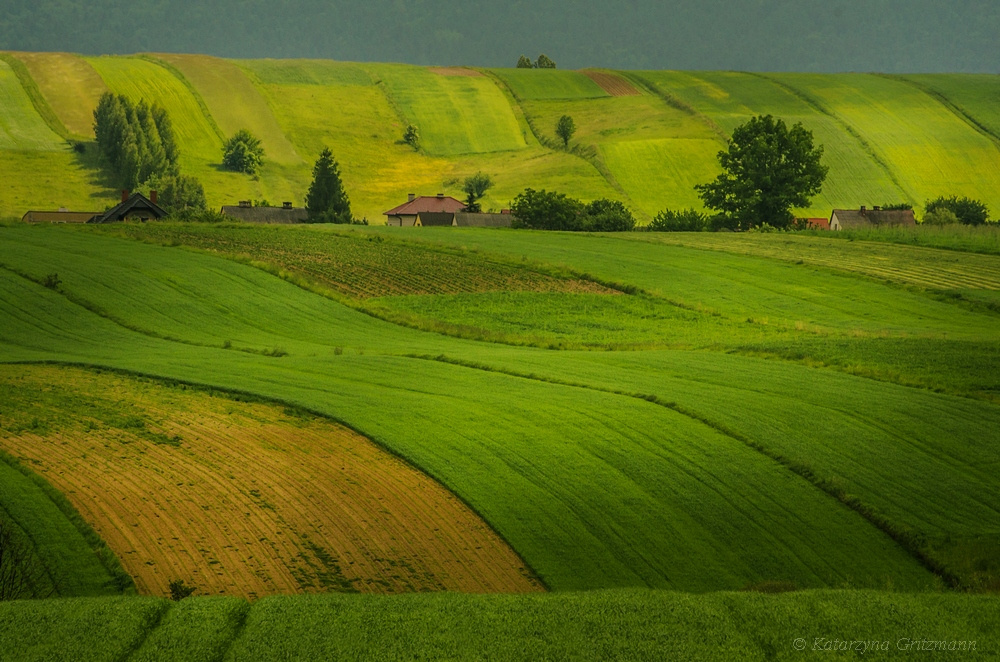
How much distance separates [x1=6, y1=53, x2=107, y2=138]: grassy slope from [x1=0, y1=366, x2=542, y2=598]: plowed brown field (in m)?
110

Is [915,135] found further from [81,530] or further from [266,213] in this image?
[81,530]

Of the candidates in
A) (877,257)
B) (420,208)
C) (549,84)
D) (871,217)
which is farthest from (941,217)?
(549,84)

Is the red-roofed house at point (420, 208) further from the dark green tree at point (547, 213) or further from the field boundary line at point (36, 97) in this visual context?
the field boundary line at point (36, 97)

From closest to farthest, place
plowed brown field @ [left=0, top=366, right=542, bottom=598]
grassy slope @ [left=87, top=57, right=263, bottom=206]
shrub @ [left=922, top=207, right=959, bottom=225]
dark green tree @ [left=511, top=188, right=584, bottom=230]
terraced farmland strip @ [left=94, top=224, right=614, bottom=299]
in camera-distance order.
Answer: plowed brown field @ [left=0, top=366, right=542, bottom=598]
terraced farmland strip @ [left=94, top=224, right=614, bottom=299]
dark green tree @ [left=511, top=188, right=584, bottom=230]
shrub @ [left=922, top=207, right=959, bottom=225]
grassy slope @ [left=87, top=57, right=263, bottom=206]

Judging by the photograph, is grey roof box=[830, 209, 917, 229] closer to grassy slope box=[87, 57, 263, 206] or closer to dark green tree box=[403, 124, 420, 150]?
dark green tree box=[403, 124, 420, 150]

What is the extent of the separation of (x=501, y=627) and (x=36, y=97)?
135 metres

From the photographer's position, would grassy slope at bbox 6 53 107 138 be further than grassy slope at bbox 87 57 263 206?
Yes

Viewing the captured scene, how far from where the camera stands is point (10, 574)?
16.8 metres

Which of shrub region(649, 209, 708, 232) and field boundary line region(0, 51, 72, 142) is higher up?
field boundary line region(0, 51, 72, 142)

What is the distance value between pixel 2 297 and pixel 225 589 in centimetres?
3086

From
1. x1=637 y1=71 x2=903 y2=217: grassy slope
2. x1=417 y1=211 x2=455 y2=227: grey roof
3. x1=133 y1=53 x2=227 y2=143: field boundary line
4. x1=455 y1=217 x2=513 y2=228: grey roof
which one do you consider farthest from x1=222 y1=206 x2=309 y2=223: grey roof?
x1=637 y1=71 x2=903 y2=217: grassy slope

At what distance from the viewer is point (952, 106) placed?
14838 centimetres

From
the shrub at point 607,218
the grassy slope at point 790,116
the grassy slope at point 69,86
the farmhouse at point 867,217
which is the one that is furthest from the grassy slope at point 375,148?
the shrub at point 607,218

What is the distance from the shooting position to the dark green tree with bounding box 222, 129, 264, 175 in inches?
5027
